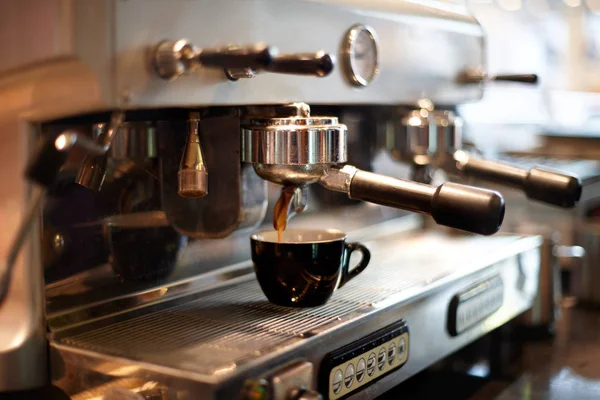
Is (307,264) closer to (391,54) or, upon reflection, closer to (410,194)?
(410,194)

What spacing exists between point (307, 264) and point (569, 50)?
1560 mm

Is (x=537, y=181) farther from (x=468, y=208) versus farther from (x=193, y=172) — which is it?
(x=193, y=172)

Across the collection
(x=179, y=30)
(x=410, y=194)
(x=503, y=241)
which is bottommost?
(x=503, y=241)

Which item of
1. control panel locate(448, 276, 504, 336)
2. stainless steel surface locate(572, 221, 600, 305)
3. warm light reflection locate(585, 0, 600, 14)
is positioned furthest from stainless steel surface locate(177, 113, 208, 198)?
warm light reflection locate(585, 0, 600, 14)

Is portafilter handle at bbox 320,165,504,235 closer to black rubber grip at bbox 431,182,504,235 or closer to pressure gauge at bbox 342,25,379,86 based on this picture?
black rubber grip at bbox 431,182,504,235

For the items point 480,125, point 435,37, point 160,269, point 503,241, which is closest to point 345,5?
point 435,37

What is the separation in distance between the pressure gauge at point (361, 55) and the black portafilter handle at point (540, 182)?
20cm

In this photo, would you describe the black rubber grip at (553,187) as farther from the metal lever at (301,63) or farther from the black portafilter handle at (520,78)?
the metal lever at (301,63)

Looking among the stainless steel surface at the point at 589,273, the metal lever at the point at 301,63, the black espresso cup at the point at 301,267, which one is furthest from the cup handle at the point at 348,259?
the stainless steel surface at the point at 589,273

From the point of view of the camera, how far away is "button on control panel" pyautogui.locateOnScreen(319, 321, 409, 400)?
0.64 m

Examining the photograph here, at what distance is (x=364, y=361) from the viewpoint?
68 centimetres

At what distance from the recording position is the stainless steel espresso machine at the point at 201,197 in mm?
555

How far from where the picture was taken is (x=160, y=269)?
762 mm

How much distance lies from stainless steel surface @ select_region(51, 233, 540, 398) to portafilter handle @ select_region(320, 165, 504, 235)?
0.11 metres
